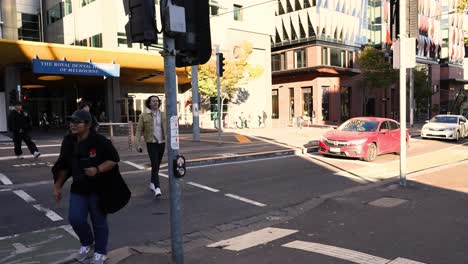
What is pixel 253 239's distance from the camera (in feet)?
18.4

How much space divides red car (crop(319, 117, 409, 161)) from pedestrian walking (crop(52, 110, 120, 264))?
10.4 m

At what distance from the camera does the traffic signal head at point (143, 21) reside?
387 centimetres

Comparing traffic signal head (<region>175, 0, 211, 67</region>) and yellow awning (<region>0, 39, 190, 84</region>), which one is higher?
yellow awning (<region>0, 39, 190, 84</region>)

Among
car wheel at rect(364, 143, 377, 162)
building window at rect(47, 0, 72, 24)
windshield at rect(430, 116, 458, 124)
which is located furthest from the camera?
building window at rect(47, 0, 72, 24)

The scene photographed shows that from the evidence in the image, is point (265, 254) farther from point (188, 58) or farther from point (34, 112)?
point (34, 112)

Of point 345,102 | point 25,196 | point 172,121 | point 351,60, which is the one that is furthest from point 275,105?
point 172,121

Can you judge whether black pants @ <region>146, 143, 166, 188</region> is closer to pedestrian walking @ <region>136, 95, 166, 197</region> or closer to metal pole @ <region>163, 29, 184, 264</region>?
pedestrian walking @ <region>136, 95, 166, 197</region>

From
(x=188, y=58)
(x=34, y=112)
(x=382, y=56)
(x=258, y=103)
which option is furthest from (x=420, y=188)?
(x=34, y=112)

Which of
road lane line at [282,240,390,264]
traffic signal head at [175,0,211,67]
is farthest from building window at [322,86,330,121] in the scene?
traffic signal head at [175,0,211,67]

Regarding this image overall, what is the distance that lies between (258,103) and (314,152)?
20.2m

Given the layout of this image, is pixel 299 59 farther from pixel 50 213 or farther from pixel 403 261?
pixel 403 261

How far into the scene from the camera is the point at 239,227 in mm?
6363

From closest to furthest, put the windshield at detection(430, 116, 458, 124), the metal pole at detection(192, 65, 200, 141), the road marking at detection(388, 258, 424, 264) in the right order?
the road marking at detection(388, 258, 424, 264)
the metal pole at detection(192, 65, 200, 141)
the windshield at detection(430, 116, 458, 124)

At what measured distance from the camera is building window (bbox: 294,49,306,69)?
138ft
